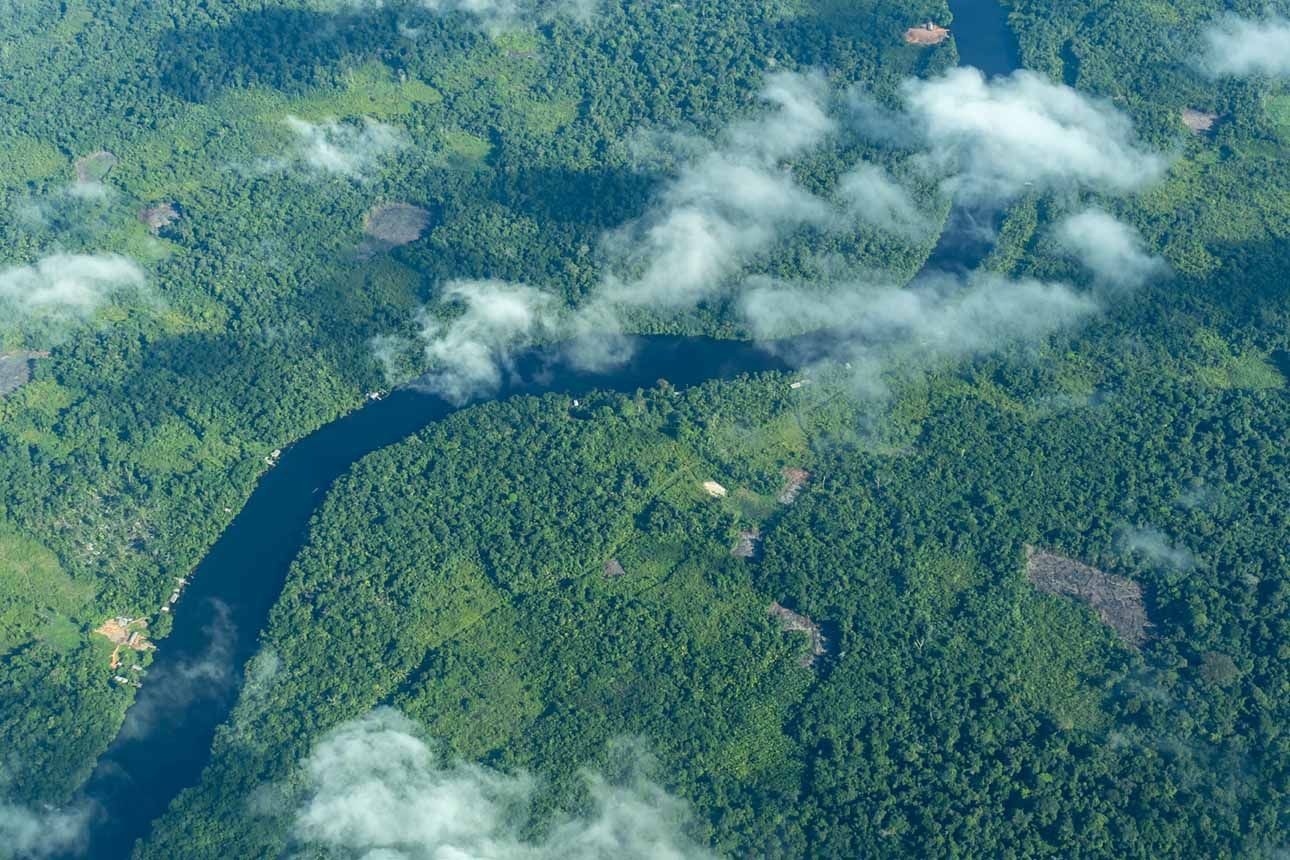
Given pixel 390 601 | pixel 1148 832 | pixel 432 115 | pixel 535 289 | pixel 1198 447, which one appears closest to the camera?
pixel 1148 832

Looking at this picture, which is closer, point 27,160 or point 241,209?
point 241,209

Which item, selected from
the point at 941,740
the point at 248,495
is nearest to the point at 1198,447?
the point at 941,740

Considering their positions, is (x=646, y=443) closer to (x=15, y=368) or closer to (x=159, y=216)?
(x=15, y=368)

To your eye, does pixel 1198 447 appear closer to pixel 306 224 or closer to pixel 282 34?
pixel 306 224

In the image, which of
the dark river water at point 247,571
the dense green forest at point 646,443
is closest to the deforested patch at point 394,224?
the dense green forest at point 646,443

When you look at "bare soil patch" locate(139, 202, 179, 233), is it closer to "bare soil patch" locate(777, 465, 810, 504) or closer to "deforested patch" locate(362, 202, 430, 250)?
"deforested patch" locate(362, 202, 430, 250)

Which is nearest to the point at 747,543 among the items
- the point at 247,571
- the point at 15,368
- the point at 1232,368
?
the point at 247,571

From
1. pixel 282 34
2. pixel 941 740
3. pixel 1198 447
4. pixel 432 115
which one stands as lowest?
pixel 941 740

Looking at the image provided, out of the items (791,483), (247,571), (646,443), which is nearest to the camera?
(247,571)
